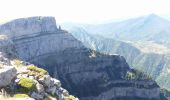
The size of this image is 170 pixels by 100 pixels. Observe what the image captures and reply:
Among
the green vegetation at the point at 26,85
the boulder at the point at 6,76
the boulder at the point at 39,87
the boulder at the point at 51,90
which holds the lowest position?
the boulder at the point at 51,90

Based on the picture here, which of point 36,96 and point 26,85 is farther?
point 26,85

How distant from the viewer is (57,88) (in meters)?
65.5

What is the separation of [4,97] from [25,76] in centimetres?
727

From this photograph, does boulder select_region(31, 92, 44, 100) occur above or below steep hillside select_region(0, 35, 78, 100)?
below

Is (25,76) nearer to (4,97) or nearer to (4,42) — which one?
(4,97)

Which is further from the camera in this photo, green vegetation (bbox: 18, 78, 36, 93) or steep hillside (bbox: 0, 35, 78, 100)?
green vegetation (bbox: 18, 78, 36, 93)

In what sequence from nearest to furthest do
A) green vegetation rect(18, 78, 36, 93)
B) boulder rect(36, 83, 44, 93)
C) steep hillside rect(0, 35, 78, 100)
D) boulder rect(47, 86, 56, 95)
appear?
1. steep hillside rect(0, 35, 78, 100)
2. green vegetation rect(18, 78, 36, 93)
3. boulder rect(36, 83, 44, 93)
4. boulder rect(47, 86, 56, 95)

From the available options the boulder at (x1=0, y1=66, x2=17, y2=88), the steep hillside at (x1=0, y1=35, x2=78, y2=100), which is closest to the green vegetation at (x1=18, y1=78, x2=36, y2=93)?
the steep hillside at (x1=0, y1=35, x2=78, y2=100)

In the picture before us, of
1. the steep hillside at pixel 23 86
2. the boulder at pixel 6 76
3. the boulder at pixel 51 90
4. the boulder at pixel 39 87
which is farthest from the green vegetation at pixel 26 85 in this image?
the boulder at pixel 51 90

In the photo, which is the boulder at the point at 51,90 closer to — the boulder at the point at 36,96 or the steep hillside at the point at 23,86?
the steep hillside at the point at 23,86

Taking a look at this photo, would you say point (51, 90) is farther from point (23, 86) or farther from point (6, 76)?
point (6, 76)

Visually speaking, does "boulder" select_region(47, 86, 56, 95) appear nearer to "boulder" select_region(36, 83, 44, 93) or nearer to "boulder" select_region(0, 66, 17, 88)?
"boulder" select_region(36, 83, 44, 93)

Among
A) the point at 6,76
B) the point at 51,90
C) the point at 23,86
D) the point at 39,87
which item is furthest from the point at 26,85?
the point at 51,90

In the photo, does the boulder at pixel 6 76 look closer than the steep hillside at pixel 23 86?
No
